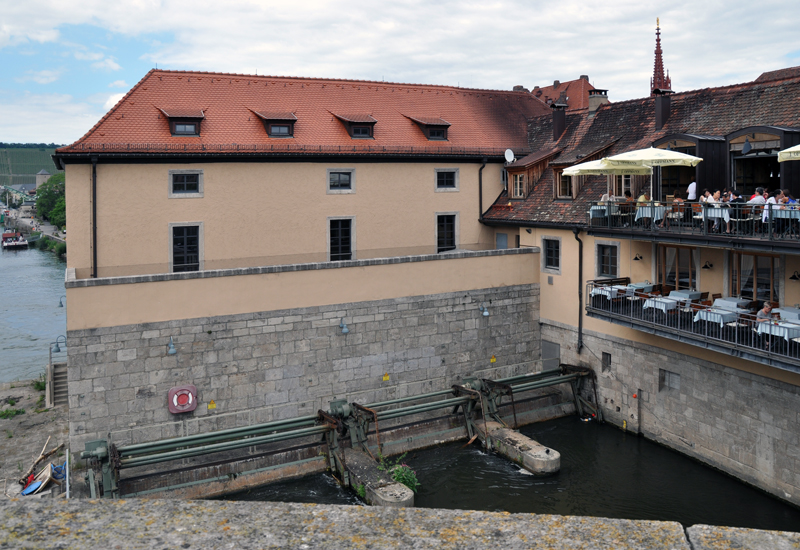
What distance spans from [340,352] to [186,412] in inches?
200

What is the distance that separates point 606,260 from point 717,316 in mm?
6291

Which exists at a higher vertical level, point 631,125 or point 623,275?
point 631,125

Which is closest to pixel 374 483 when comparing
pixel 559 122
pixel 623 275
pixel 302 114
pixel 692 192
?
pixel 623 275

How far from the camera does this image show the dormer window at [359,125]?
87.7ft

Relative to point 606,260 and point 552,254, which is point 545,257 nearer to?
point 552,254

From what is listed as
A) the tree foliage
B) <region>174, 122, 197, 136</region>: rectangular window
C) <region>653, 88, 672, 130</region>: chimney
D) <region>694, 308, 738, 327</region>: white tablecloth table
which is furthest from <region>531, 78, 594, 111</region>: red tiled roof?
the tree foliage

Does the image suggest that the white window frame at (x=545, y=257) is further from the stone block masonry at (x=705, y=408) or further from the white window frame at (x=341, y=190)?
the white window frame at (x=341, y=190)

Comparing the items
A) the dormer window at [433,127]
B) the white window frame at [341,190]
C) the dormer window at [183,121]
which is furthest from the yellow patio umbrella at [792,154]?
the dormer window at [183,121]

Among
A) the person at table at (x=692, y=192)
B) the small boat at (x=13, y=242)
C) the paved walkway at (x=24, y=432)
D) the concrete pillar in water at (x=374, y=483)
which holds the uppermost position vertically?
the small boat at (x=13, y=242)

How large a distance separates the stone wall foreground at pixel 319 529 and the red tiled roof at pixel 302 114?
67.9ft

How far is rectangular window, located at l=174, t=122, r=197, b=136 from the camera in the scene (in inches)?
941

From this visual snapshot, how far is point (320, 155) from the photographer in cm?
2519

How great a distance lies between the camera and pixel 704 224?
716 inches

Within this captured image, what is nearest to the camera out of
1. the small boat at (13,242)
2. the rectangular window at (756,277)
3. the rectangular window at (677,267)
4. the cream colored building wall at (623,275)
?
the cream colored building wall at (623,275)
